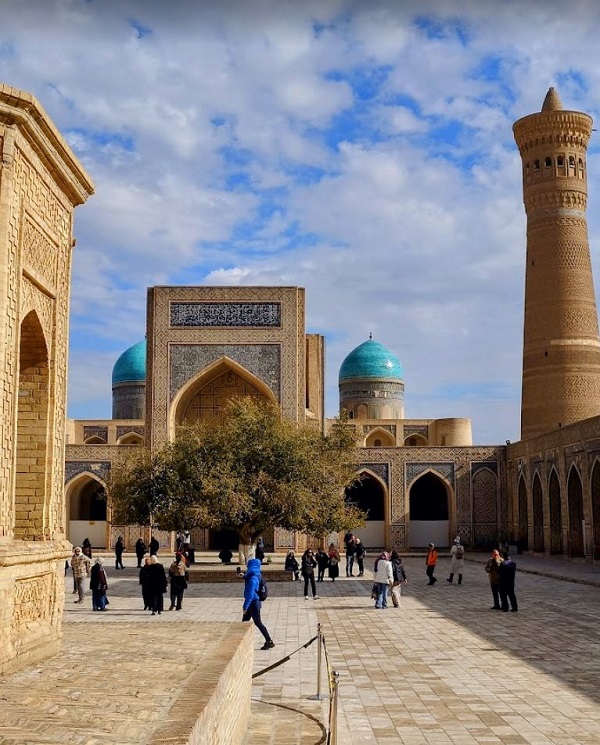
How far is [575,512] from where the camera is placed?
23203 millimetres

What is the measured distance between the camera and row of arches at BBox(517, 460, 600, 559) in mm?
21547

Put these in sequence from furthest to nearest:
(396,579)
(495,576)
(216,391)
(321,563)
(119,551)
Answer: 1. (216,391)
2. (119,551)
3. (321,563)
4. (396,579)
5. (495,576)

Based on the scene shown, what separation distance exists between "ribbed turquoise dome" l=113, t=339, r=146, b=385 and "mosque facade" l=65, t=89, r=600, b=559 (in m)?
12.4

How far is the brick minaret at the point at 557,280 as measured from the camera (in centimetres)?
2633

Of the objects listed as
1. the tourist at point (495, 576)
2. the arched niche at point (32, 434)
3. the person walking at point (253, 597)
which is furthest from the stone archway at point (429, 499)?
the arched niche at point (32, 434)

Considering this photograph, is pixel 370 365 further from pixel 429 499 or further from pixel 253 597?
pixel 253 597

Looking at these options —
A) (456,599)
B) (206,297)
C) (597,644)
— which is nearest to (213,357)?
(206,297)

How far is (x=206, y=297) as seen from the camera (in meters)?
27.4

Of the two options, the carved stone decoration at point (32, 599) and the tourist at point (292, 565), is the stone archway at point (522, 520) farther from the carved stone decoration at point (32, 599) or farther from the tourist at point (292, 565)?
the carved stone decoration at point (32, 599)

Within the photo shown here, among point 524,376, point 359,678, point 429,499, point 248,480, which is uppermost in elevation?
point 524,376

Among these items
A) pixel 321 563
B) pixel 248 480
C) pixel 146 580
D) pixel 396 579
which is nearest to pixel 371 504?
pixel 321 563

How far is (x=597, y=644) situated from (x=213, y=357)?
737 inches

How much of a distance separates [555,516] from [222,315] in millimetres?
10799

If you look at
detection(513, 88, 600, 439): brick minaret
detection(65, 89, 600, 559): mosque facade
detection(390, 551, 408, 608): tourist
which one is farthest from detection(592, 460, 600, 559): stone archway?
detection(390, 551, 408, 608): tourist
